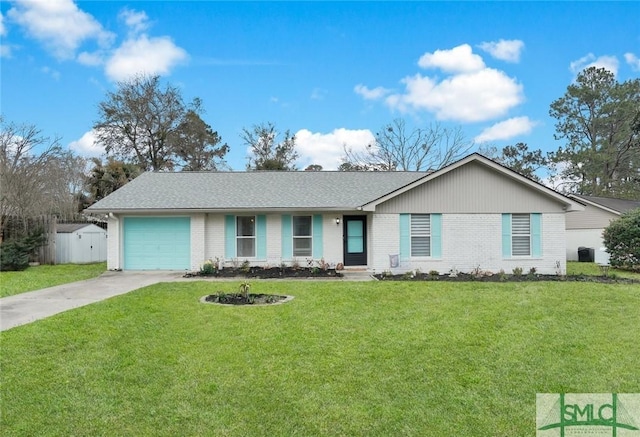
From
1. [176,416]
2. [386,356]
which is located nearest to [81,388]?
[176,416]

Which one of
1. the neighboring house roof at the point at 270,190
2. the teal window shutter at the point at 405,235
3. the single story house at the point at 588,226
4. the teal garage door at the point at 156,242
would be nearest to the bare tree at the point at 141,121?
the neighboring house roof at the point at 270,190

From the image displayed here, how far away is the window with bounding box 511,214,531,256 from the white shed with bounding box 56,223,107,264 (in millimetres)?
19096

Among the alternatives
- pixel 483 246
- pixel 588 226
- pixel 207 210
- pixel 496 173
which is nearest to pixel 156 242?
pixel 207 210

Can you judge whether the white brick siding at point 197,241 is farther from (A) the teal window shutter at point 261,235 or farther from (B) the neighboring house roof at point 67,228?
(B) the neighboring house roof at point 67,228

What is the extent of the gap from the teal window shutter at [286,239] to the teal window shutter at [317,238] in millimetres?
907

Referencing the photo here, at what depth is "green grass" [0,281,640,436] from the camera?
3.62 meters

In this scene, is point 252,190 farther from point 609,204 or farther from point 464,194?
point 609,204

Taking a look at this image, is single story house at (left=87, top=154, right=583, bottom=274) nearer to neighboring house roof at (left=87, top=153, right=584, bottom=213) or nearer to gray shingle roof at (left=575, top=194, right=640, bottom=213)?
neighboring house roof at (left=87, top=153, right=584, bottom=213)

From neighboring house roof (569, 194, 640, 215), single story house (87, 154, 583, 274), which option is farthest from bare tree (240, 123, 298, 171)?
neighboring house roof (569, 194, 640, 215)

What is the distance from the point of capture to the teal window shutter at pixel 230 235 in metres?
14.6

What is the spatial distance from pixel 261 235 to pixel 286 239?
0.96 metres

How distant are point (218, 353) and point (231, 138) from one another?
106 ft

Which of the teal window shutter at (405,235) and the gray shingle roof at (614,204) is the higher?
the gray shingle roof at (614,204)

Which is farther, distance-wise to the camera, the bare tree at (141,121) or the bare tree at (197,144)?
the bare tree at (197,144)
